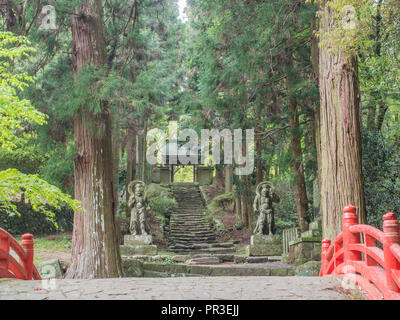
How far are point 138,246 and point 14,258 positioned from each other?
27.7 feet

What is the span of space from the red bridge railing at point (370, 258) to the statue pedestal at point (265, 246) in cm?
762

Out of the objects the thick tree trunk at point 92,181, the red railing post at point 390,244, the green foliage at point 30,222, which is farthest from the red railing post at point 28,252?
the green foliage at point 30,222

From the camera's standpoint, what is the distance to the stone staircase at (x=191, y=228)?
15.8 metres

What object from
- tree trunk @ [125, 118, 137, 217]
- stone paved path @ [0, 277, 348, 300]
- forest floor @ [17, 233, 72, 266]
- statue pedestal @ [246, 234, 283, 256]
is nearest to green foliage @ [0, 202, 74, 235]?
forest floor @ [17, 233, 72, 266]

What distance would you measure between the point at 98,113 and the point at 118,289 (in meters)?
4.42

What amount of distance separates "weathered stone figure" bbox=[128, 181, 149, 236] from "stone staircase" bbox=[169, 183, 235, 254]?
7.42 feet

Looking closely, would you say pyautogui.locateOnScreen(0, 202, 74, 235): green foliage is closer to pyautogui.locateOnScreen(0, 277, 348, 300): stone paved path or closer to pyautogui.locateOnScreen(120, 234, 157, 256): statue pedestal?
pyautogui.locateOnScreen(120, 234, 157, 256): statue pedestal

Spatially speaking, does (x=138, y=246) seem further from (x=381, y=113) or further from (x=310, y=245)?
(x=381, y=113)

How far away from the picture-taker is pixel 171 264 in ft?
38.1

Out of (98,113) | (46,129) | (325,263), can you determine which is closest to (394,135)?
(325,263)

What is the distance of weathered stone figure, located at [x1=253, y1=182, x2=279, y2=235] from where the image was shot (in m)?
13.6

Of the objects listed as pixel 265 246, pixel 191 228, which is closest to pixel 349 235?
pixel 265 246

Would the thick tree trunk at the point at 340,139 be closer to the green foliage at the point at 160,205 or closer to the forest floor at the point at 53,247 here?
the forest floor at the point at 53,247

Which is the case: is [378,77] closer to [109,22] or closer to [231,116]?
[231,116]
